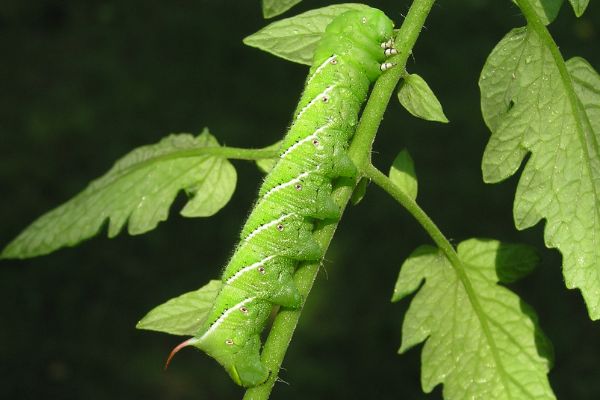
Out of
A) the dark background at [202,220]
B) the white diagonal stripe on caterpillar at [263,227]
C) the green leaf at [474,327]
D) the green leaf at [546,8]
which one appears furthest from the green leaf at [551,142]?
the dark background at [202,220]

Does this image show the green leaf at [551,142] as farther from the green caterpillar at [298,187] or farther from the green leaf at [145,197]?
the green leaf at [145,197]

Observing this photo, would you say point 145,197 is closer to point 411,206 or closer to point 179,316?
point 179,316

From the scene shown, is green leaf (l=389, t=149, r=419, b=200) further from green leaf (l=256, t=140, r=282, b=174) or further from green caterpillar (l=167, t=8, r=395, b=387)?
green leaf (l=256, t=140, r=282, b=174)

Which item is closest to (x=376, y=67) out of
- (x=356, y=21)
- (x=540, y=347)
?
(x=356, y=21)

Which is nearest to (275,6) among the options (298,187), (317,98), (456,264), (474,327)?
(317,98)

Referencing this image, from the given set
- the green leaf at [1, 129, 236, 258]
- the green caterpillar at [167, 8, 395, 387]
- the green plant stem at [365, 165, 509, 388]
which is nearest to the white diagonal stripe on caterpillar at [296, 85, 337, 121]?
the green caterpillar at [167, 8, 395, 387]

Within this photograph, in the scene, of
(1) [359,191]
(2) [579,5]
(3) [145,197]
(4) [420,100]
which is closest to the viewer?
(2) [579,5]
